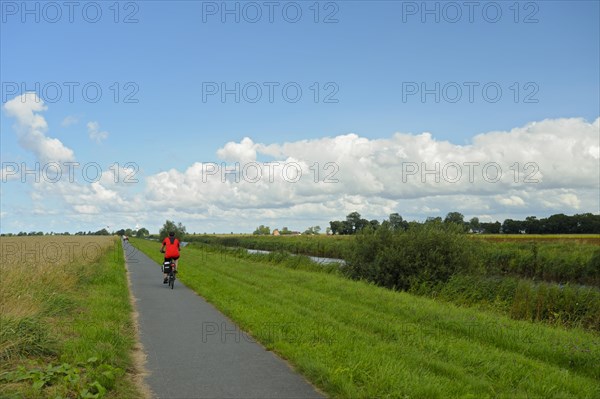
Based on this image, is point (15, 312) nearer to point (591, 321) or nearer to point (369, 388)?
point (369, 388)

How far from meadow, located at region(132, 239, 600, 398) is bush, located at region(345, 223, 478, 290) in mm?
7560

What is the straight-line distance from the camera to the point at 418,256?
2186cm

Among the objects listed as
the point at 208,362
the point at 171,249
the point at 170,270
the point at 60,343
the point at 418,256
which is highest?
the point at 171,249

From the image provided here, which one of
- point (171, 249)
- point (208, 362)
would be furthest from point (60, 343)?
point (171, 249)

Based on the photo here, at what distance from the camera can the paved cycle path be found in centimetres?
636

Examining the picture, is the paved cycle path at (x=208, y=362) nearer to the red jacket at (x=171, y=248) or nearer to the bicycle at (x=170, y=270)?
the bicycle at (x=170, y=270)

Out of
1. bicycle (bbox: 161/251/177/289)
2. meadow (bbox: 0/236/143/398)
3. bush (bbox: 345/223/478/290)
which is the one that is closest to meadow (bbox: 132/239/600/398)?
meadow (bbox: 0/236/143/398)

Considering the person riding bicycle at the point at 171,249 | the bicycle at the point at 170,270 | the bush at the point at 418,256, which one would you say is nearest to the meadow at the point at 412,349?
the bicycle at the point at 170,270

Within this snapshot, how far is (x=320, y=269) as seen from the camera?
2909cm

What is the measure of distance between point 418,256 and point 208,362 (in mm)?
15479

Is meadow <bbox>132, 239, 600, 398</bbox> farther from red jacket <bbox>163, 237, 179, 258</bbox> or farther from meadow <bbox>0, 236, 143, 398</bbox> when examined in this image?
red jacket <bbox>163, 237, 179, 258</bbox>

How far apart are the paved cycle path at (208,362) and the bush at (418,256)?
454 inches

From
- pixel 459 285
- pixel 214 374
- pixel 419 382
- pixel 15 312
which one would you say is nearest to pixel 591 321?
pixel 459 285

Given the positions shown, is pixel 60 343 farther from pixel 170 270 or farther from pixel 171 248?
pixel 171 248
